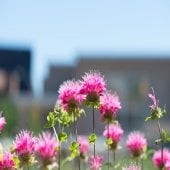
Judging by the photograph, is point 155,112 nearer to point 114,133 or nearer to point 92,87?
point 92,87

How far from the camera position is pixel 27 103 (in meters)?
36.5

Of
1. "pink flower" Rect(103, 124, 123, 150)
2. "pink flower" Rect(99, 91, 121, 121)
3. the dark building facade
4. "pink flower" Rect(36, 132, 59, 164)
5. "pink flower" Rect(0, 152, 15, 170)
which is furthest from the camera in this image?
the dark building facade

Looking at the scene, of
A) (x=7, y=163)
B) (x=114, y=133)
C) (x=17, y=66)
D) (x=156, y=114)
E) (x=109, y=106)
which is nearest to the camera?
(x=7, y=163)

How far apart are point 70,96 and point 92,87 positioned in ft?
0.29

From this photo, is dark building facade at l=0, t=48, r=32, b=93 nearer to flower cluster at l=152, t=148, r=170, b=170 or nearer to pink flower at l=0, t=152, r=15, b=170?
flower cluster at l=152, t=148, r=170, b=170

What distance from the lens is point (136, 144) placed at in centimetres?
341

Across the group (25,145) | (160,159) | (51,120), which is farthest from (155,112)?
(160,159)

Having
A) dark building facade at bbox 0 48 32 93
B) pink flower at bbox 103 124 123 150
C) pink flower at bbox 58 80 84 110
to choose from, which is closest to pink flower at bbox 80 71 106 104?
pink flower at bbox 58 80 84 110

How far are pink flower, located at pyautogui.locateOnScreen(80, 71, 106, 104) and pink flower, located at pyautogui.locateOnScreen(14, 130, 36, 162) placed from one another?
25 cm

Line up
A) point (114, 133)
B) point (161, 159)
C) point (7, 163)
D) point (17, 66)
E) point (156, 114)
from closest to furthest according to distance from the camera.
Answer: point (7, 163)
point (156, 114)
point (161, 159)
point (114, 133)
point (17, 66)

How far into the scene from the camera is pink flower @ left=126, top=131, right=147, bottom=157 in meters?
3.40

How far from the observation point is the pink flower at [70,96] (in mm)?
2623

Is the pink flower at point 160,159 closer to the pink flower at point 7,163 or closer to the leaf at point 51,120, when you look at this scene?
the leaf at point 51,120

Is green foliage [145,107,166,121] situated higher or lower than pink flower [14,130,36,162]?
higher
